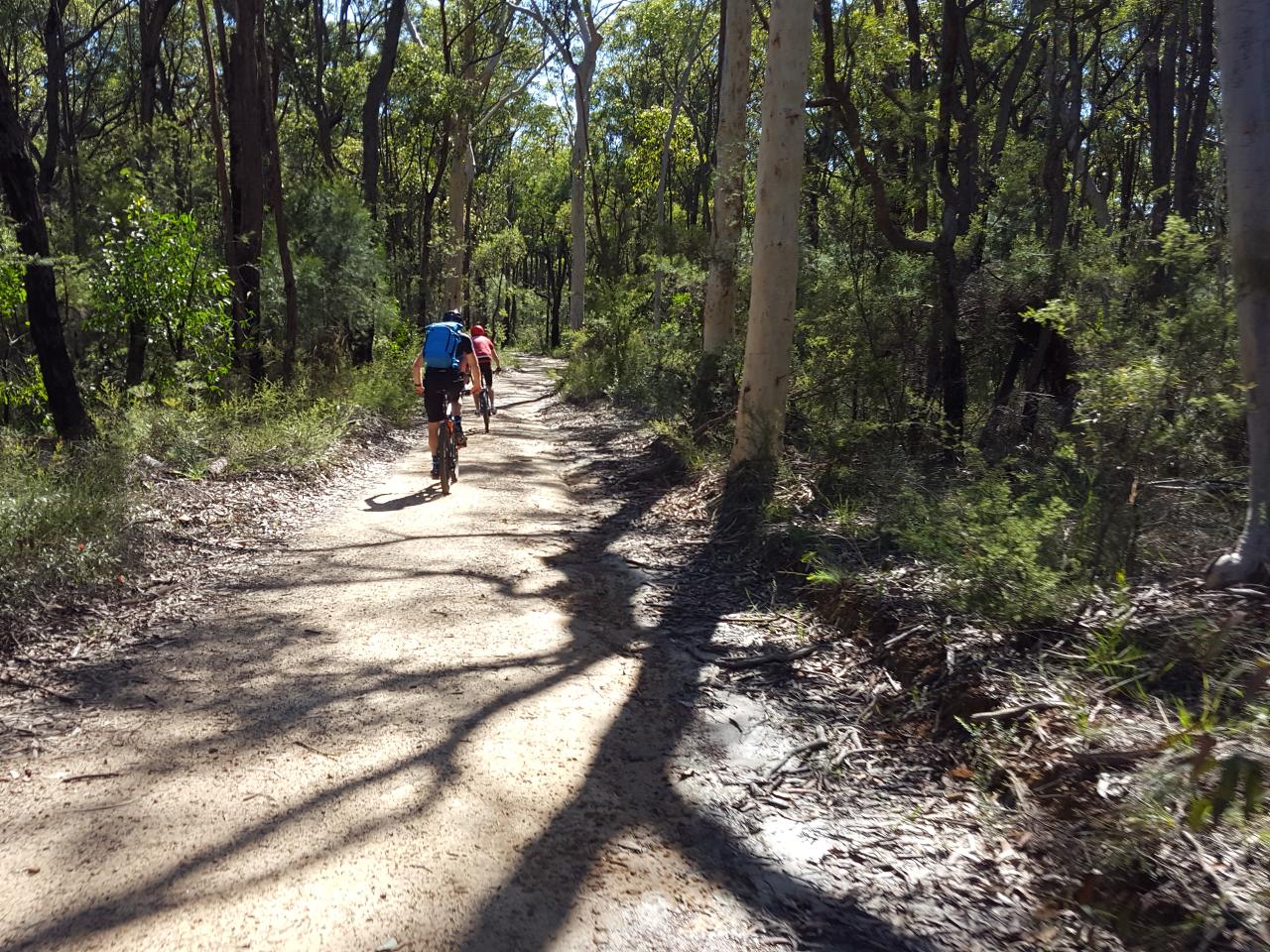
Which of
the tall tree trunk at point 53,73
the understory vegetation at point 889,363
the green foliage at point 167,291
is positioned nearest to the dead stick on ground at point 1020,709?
the understory vegetation at point 889,363

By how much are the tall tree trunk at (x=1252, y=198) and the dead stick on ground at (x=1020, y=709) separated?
1.33m

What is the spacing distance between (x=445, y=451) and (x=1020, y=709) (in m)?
7.50

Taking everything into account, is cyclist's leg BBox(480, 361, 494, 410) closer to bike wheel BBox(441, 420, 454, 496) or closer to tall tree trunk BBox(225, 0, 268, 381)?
tall tree trunk BBox(225, 0, 268, 381)

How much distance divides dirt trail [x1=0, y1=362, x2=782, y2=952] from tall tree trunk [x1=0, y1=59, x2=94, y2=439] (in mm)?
4521

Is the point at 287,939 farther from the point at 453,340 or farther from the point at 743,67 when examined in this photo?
the point at 743,67

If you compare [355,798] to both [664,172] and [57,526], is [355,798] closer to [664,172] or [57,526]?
[57,526]

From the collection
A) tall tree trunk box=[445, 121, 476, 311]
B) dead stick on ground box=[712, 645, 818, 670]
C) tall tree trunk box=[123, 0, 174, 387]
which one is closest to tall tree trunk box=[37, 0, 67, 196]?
tall tree trunk box=[123, 0, 174, 387]

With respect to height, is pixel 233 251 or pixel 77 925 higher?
pixel 233 251

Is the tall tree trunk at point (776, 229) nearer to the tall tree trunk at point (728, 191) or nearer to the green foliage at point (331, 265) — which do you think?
the tall tree trunk at point (728, 191)

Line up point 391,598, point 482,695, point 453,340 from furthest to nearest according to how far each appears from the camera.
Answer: point 453,340 < point 391,598 < point 482,695

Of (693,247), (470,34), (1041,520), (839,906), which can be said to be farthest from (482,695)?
(470,34)

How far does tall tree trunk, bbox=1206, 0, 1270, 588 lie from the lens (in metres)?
4.53

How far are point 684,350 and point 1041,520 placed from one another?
1109 cm

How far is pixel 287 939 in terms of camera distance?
107 inches
